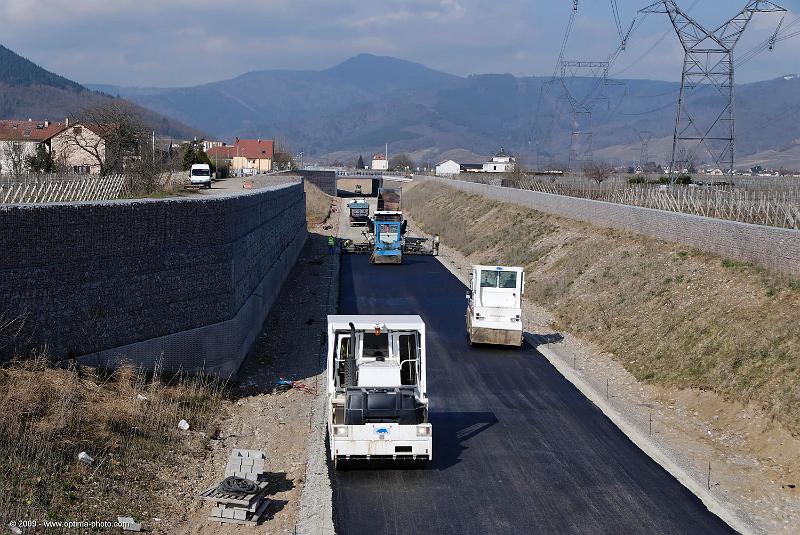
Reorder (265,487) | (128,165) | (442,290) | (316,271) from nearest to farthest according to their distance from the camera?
(265,487), (442,290), (316,271), (128,165)

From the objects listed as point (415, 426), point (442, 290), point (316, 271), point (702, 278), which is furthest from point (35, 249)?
point (316, 271)

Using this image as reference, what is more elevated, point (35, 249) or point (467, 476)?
point (35, 249)

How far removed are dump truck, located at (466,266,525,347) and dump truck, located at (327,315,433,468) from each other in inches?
368

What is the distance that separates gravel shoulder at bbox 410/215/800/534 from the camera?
1410cm

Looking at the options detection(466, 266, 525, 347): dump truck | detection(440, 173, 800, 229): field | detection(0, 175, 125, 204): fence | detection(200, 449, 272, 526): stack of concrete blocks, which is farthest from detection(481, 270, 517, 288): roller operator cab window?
detection(0, 175, 125, 204): fence

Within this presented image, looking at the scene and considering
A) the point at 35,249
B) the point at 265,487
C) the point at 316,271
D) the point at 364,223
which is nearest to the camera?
the point at 265,487

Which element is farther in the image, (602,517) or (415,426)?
(415,426)

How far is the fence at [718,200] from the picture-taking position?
1320 inches

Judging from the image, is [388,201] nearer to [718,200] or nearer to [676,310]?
[718,200]

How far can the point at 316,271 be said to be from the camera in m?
45.0

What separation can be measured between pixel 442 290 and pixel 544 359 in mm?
13872

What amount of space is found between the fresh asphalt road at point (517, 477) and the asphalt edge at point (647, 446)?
0.60 ft

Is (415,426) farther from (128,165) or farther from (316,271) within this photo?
(128,165)

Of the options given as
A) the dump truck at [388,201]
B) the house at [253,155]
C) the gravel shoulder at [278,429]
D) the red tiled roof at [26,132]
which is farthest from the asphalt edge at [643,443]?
the house at [253,155]
